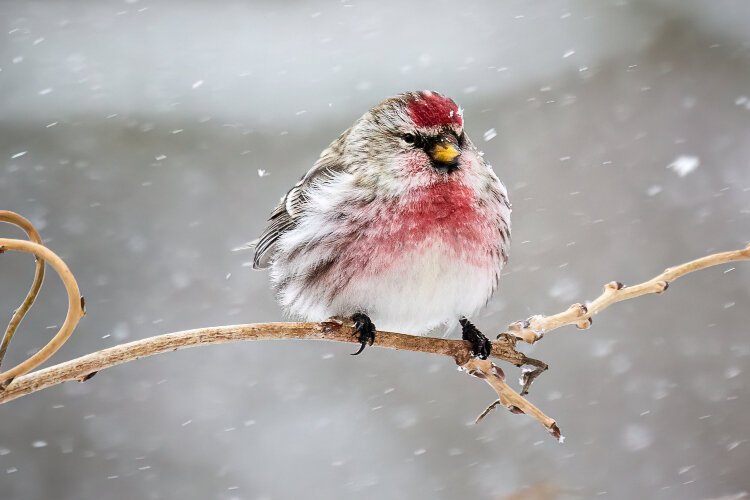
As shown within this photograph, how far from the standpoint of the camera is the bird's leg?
1225mm

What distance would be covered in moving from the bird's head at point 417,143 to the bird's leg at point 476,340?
0.91 feet

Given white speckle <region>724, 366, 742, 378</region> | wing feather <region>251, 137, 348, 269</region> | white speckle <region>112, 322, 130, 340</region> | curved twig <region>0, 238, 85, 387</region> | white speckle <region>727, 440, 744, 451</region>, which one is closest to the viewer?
curved twig <region>0, 238, 85, 387</region>

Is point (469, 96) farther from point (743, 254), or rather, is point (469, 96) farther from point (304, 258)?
point (743, 254)

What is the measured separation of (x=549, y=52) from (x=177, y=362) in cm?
226

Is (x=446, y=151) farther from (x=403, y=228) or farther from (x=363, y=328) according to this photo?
(x=363, y=328)

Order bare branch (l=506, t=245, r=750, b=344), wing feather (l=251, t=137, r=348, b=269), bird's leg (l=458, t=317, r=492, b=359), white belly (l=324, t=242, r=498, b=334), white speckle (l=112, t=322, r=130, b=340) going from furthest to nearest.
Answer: white speckle (l=112, t=322, r=130, b=340) → wing feather (l=251, t=137, r=348, b=269) → white belly (l=324, t=242, r=498, b=334) → bird's leg (l=458, t=317, r=492, b=359) → bare branch (l=506, t=245, r=750, b=344)

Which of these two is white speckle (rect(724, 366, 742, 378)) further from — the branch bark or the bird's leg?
the branch bark

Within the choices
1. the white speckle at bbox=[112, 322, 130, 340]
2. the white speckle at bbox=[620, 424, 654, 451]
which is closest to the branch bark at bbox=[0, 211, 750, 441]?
the white speckle at bbox=[112, 322, 130, 340]

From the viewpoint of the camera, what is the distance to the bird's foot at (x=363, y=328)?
1.41m

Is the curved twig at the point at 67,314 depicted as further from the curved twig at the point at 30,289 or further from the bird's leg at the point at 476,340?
the bird's leg at the point at 476,340

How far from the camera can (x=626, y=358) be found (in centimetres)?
385

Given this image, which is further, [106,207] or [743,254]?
[106,207]

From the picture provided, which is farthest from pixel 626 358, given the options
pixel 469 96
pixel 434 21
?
pixel 434 21

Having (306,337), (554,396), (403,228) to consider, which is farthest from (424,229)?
(554,396)
